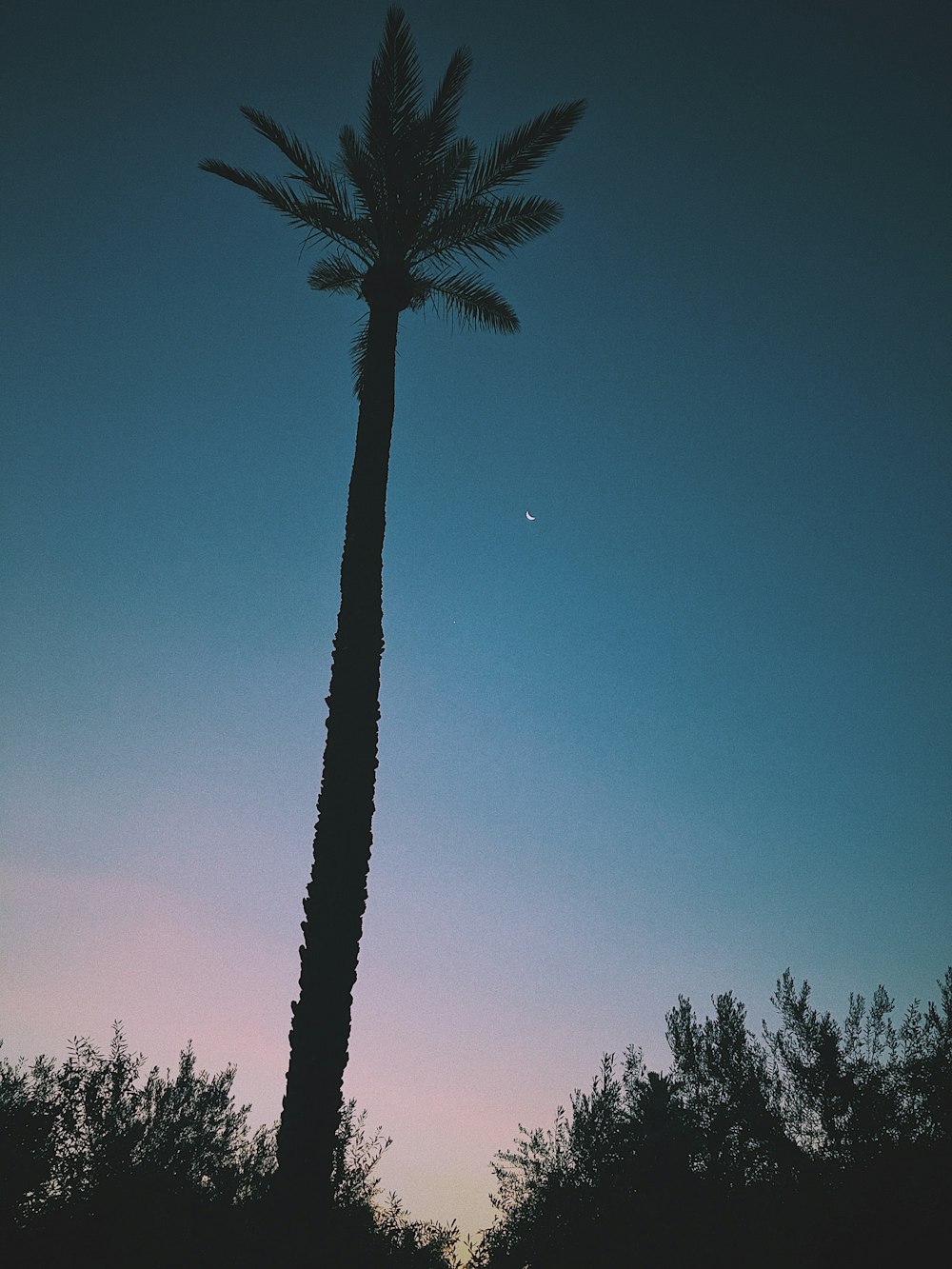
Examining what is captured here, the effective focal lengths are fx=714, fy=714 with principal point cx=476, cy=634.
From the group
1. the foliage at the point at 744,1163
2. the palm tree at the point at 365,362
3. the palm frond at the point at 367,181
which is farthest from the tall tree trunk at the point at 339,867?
the foliage at the point at 744,1163

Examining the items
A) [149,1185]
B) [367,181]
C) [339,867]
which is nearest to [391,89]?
[367,181]

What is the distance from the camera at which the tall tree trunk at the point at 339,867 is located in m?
5.90

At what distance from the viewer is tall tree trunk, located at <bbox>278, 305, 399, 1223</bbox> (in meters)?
5.90

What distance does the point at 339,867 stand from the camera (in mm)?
6633

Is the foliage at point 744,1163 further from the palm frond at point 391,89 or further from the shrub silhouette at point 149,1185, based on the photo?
the palm frond at point 391,89

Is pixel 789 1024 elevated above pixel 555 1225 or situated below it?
above

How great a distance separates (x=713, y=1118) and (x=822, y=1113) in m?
3.17

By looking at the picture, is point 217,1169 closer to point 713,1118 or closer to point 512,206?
point 713,1118

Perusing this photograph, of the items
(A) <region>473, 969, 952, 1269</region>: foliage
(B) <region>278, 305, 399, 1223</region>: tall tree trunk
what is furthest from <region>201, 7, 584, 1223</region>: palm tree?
(A) <region>473, 969, 952, 1269</region>: foliage

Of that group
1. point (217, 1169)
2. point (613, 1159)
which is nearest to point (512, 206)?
point (613, 1159)

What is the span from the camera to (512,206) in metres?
11.5

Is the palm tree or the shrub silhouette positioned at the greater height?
the palm tree

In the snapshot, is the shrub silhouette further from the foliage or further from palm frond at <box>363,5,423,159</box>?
palm frond at <box>363,5,423,159</box>

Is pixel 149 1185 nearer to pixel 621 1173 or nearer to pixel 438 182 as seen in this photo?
pixel 621 1173
